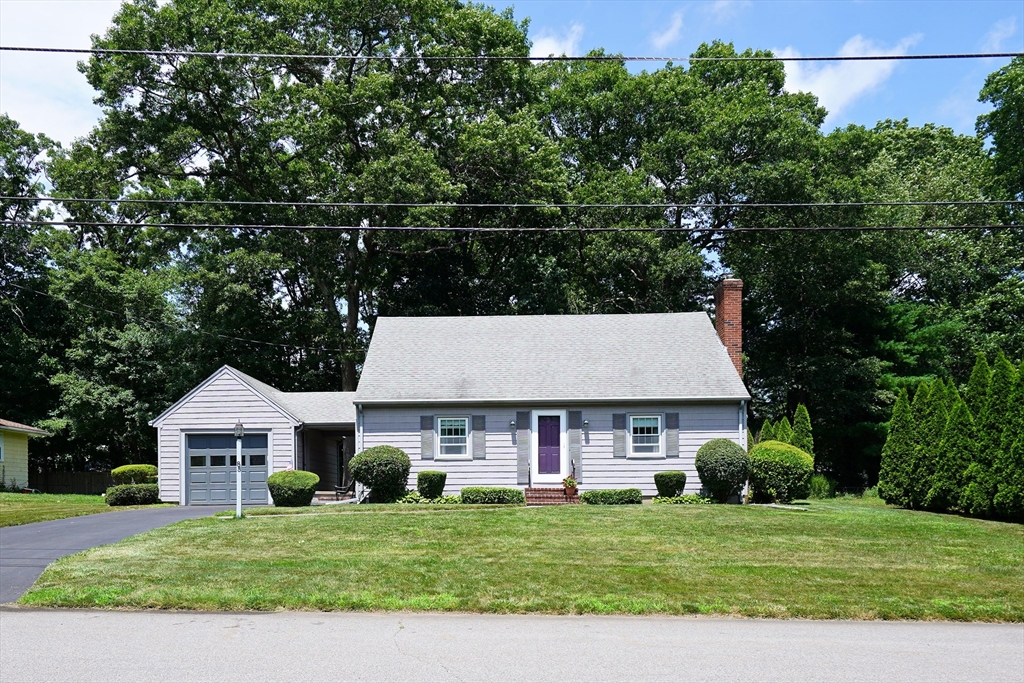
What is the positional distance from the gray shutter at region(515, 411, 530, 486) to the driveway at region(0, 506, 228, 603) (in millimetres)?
8121

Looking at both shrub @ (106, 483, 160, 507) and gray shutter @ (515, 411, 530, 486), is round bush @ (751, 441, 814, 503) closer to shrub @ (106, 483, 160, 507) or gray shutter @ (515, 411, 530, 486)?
gray shutter @ (515, 411, 530, 486)

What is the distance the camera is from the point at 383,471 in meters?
23.5

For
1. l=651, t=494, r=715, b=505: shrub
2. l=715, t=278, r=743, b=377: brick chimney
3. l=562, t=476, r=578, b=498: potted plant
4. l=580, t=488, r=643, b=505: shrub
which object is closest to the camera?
l=580, t=488, r=643, b=505: shrub

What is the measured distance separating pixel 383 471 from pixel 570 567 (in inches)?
464

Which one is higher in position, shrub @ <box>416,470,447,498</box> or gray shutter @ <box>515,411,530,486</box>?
gray shutter @ <box>515,411,530,486</box>

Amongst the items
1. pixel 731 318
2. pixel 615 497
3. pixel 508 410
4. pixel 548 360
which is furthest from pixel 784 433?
pixel 508 410

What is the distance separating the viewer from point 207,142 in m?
39.5

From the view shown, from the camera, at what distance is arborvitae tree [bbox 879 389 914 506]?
22.4m

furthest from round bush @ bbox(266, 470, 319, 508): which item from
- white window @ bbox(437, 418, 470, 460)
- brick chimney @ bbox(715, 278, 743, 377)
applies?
brick chimney @ bbox(715, 278, 743, 377)

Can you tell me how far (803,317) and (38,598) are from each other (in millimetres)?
35040

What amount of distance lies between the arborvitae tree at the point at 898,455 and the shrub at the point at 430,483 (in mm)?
11767

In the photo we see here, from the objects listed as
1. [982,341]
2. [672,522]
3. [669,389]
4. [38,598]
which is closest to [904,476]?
[669,389]

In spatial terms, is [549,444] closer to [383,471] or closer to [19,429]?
[383,471]

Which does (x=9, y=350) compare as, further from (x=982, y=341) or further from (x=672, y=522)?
(x=982, y=341)
